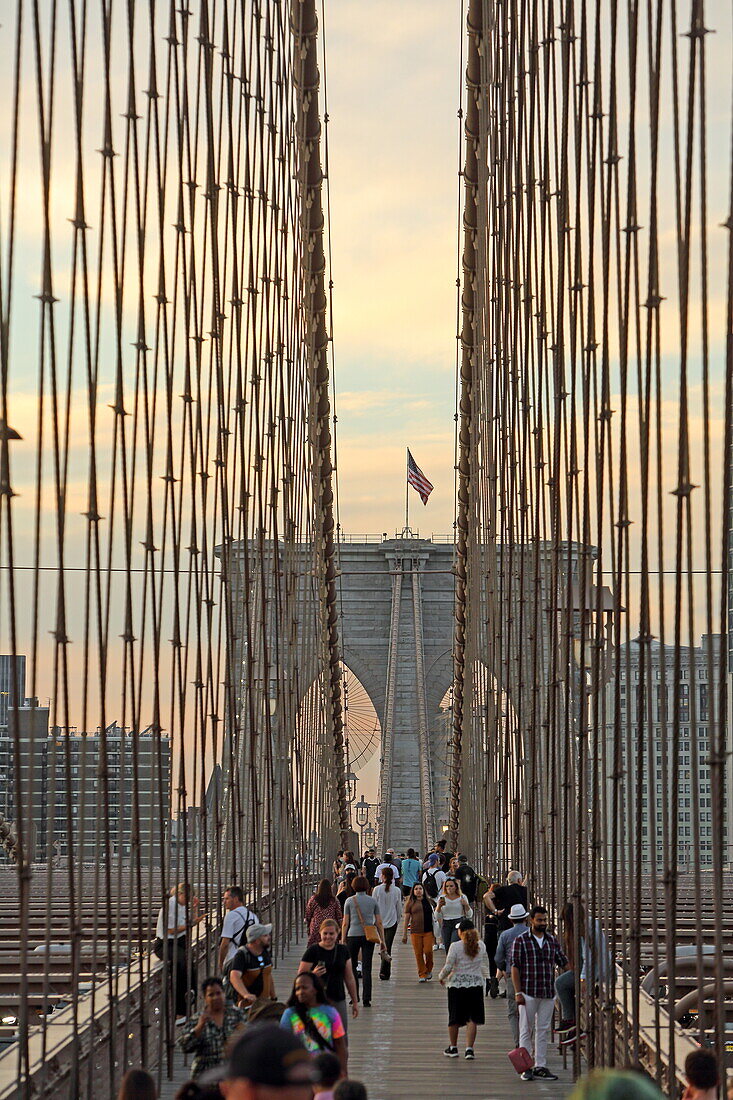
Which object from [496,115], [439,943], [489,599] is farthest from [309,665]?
[496,115]

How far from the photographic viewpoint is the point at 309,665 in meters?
21.5

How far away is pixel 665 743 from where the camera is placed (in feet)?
22.0

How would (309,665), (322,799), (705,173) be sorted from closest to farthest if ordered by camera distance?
1. (705,173)
2. (309,665)
3. (322,799)

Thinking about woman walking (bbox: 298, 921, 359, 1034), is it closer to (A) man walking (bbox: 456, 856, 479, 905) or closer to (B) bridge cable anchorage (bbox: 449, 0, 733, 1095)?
(B) bridge cable anchorage (bbox: 449, 0, 733, 1095)

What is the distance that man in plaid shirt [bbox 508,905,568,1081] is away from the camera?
8672 millimetres

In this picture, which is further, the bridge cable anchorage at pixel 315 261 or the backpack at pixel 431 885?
the bridge cable anchorage at pixel 315 261

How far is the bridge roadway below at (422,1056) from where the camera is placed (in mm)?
8164

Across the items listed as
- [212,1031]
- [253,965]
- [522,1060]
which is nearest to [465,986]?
[522,1060]

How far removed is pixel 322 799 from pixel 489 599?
6103mm

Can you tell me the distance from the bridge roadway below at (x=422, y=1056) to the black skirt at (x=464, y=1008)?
238 millimetres

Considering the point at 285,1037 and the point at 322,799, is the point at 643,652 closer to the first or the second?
the point at 285,1037

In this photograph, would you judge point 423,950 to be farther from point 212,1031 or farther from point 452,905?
point 212,1031

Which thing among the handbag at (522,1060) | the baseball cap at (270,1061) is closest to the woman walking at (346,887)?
the handbag at (522,1060)

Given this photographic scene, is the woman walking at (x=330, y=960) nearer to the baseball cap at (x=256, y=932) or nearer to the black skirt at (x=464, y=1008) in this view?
the baseball cap at (x=256, y=932)
